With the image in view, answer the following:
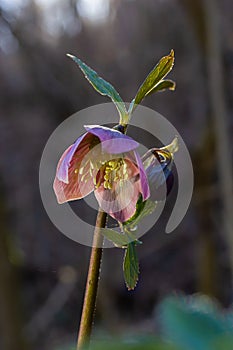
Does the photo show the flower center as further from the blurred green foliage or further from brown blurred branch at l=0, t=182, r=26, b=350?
brown blurred branch at l=0, t=182, r=26, b=350

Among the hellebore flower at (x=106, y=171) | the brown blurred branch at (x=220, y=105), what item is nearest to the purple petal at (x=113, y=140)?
the hellebore flower at (x=106, y=171)

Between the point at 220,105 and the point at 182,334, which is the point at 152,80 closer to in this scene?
the point at 182,334

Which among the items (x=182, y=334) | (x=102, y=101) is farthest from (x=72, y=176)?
(x=102, y=101)

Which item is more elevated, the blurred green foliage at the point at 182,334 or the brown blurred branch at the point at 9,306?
the blurred green foliage at the point at 182,334

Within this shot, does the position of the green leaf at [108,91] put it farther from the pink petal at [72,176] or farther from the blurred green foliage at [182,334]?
the blurred green foliage at [182,334]

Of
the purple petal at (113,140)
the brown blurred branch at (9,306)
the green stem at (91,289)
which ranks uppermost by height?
the purple petal at (113,140)

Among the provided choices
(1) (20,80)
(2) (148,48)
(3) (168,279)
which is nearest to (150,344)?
(2) (148,48)

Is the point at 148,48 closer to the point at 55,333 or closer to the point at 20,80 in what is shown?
the point at 20,80
